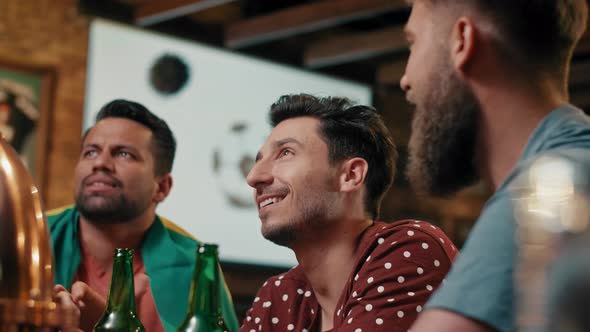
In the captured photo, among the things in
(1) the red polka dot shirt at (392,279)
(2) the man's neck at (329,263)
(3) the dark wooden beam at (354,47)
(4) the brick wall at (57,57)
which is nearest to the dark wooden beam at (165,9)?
(4) the brick wall at (57,57)

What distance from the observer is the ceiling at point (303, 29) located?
12.1ft

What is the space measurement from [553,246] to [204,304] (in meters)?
0.52

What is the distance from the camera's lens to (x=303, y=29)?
12.8ft

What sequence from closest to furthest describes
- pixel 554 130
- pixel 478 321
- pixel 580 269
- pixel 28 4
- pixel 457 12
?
pixel 580 269 → pixel 478 321 → pixel 554 130 → pixel 457 12 → pixel 28 4

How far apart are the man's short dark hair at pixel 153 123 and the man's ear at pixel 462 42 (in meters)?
1.37

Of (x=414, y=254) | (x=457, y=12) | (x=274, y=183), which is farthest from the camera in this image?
(x=274, y=183)

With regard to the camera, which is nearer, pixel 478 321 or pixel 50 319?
pixel 50 319

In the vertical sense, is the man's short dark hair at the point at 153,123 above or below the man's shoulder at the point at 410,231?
above

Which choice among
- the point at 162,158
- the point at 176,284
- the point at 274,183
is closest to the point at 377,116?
the point at 274,183

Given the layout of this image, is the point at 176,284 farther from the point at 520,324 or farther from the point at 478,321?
the point at 520,324

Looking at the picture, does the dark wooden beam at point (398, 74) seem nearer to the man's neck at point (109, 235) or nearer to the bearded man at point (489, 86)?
the man's neck at point (109, 235)

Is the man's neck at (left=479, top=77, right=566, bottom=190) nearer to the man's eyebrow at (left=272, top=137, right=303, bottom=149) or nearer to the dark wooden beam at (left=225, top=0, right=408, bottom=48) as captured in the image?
the man's eyebrow at (left=272, top=137, right=303, bottom=149)

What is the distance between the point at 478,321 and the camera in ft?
1.80

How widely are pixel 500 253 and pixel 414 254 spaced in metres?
0.70
